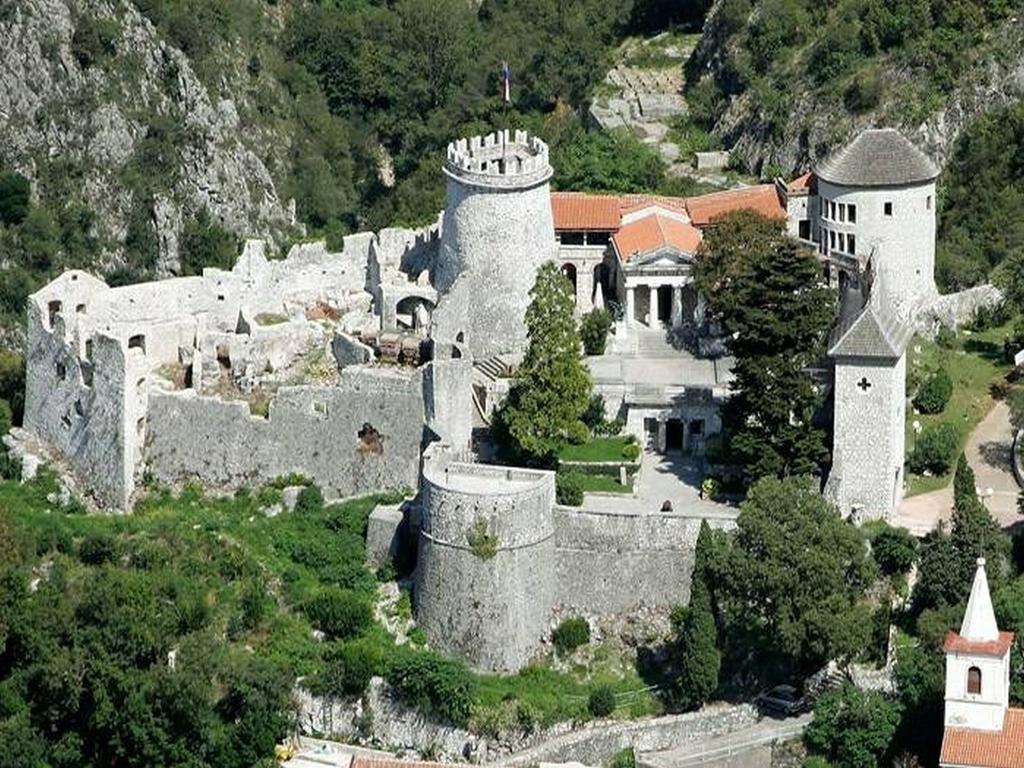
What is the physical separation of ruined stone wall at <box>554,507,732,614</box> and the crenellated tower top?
12269 millimetres

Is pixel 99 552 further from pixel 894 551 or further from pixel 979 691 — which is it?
pixel 979 691

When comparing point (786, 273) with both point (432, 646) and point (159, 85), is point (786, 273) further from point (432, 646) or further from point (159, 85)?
point (159, 85)

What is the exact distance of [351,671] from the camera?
287 feet

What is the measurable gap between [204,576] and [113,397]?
707 cm

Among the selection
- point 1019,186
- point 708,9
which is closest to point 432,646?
point 1019,186

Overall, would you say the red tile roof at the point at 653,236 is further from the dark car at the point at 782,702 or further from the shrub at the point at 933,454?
the dark car at the point at 782,702

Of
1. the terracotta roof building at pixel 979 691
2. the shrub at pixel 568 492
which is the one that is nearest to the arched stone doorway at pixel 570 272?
the shrub at pixel 568 492

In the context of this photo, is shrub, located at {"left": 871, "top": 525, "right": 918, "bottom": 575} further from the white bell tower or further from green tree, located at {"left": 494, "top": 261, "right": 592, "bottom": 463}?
green tree, located at {"left": 494, "top": 261, "right": 592, "bottom": 463}

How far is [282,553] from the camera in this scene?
91625 millimetres

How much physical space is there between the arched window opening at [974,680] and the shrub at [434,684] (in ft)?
43.4

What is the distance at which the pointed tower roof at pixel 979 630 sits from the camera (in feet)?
264

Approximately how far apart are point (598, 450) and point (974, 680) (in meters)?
16.2

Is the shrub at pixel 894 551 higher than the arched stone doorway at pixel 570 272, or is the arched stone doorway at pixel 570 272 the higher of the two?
the arched stone doorway at pixel 570 272

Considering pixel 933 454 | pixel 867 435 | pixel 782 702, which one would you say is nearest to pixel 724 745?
pixel 782 702
